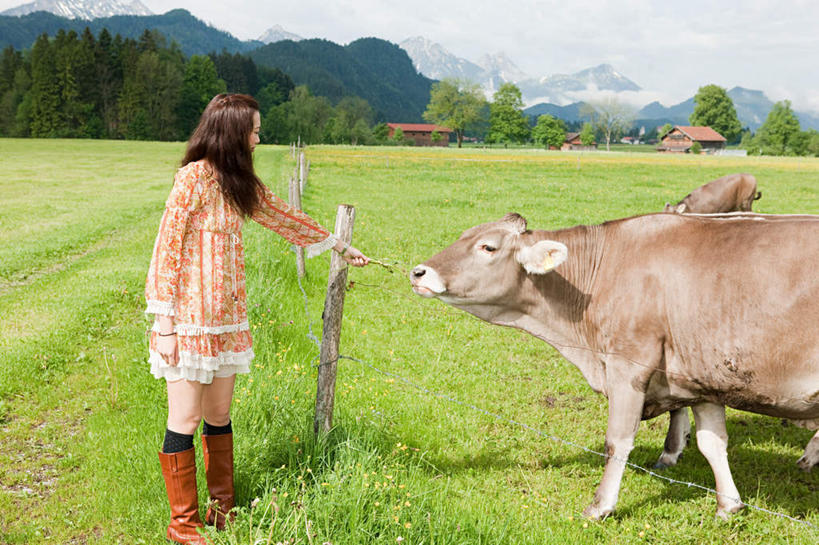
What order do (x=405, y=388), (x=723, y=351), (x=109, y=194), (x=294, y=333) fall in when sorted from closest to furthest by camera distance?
(x=723, y=351), (x=405, y=388), (x=294, y=333), (x=109, y=194)

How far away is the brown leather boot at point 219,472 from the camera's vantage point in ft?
13.3

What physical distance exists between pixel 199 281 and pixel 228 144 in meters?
0.83

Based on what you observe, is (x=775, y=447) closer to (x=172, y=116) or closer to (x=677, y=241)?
(x=677, y=241)

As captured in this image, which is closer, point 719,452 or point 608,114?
point 719,452

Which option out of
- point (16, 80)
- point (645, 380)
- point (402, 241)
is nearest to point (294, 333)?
point (645, 380)

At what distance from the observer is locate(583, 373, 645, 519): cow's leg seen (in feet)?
15.1

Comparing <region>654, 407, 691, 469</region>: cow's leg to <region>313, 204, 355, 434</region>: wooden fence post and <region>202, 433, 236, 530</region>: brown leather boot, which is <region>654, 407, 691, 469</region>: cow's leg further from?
<region>202, 433, 236, 530</region>: brown leather boot

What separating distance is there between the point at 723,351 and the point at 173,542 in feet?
12.6

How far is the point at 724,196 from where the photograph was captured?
16531 mm

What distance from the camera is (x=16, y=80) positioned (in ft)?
336

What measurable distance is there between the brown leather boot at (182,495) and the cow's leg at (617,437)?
2.84 m

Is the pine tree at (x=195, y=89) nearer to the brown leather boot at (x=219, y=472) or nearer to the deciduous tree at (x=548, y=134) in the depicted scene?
the deciduous tree at (x=548, y=134)

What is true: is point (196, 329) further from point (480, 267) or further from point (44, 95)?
point (44, 95)

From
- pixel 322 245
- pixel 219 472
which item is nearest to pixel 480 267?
pixel 322 245
